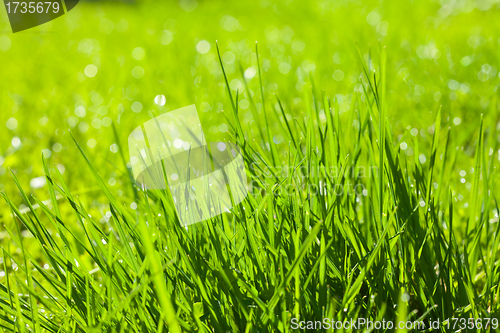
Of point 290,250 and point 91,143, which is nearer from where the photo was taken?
point 290,250

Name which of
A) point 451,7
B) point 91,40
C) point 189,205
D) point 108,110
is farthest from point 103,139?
point 451,7

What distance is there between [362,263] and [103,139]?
1.27 m

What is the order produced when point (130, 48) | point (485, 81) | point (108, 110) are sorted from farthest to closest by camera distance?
point (130, 48) → point (108, 110) → point (485, 81)

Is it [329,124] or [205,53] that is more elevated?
[205,53]

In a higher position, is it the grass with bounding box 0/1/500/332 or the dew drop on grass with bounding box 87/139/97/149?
the dew drop on grass with bounding box 87/139/97/149

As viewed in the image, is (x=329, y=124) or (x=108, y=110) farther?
(x=108, y=110)

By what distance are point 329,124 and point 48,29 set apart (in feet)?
13.4

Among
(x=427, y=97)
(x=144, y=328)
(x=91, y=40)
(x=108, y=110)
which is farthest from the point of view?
(x=91, y=40)

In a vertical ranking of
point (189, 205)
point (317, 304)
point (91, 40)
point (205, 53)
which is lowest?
point (317, 304)

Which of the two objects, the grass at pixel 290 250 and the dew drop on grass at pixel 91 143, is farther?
the dew drop on grass at pixel 91 143

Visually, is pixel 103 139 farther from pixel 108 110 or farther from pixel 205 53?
pixel 205 53

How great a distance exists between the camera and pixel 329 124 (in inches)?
25.3

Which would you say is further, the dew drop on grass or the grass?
the dew drop on grass

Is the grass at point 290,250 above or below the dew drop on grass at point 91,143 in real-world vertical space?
below
